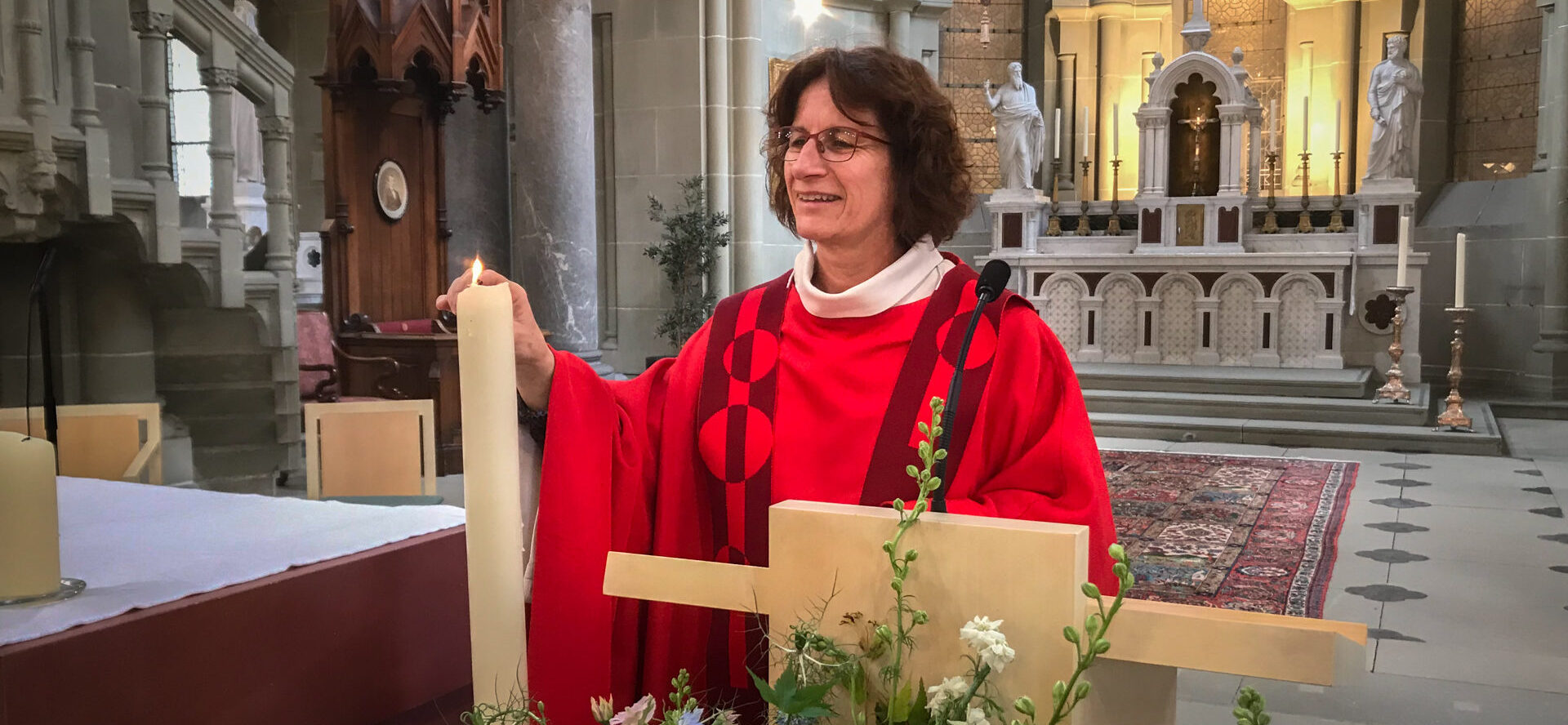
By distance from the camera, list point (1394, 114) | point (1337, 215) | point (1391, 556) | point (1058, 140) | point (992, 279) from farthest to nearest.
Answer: point (1058, 140), point (1337, 215), point (1394, 114), point (1391, 556), point (992, 279)

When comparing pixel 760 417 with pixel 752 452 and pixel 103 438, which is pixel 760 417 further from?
pixel 103 438

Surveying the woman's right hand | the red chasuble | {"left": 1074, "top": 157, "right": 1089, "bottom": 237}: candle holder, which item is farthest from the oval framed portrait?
the woman's right hand

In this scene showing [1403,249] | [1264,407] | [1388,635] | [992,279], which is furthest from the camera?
[1264,407]

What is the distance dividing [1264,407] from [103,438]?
816 cm

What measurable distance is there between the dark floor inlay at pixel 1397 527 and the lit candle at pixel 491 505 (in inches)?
231

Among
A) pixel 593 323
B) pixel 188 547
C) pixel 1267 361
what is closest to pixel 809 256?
pixel 188 547

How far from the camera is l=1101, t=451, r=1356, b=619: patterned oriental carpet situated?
477 centimetres

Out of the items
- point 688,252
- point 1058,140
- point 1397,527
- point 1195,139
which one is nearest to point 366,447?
point 1397,527

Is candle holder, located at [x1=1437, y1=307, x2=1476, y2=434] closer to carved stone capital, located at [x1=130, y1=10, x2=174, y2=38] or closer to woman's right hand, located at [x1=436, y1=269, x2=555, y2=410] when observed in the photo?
carved stone capital, located at [x1=130, y1=10, x2=174, y2=38]

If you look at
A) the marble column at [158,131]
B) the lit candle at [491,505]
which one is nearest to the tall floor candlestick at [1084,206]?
the marble column at [158,131]

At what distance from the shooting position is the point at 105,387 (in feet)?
20.8

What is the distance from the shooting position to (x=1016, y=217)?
39.2 feet

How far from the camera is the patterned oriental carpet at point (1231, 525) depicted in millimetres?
4770

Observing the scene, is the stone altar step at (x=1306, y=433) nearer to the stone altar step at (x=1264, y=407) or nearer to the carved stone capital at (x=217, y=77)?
the stone altar step at (x=1264, y=407)
